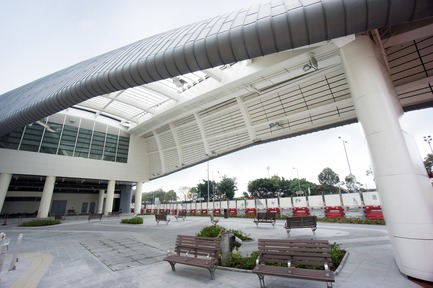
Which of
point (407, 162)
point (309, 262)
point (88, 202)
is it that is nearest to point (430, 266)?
point (407, 162)

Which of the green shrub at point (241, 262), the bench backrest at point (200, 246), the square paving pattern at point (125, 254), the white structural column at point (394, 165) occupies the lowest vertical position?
the square paving pattern at point (125, 254)

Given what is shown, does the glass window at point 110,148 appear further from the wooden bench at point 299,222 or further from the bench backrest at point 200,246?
the wooden bench at point 299,222

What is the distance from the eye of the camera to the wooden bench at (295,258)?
3609 millimetres

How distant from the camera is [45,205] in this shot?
74.0 feet

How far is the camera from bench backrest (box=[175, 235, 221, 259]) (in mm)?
5016

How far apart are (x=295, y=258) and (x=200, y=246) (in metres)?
2.40

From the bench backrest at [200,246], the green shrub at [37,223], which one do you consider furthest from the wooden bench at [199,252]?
the green shrub at [37,223]

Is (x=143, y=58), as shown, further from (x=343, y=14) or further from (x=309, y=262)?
(x=309, y=262)

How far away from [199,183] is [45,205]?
3527 cm

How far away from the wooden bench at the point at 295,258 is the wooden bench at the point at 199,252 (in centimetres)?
108

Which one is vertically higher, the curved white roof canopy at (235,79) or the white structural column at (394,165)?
the curved white roof canopy at (235,79)

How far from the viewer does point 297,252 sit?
413cm

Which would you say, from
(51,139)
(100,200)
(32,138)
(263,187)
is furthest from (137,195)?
(263,187)

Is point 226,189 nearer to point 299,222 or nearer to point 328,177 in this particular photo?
point 299,222
